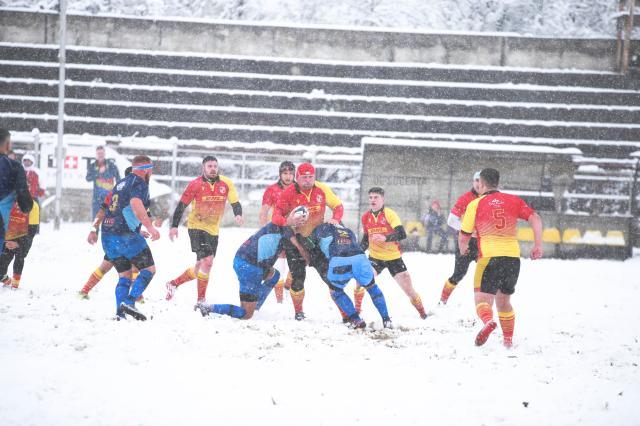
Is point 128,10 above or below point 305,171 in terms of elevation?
above

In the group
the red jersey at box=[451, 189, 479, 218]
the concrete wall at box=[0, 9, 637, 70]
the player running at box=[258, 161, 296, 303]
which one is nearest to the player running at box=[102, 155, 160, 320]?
the player running at box=[258, 161, 296, 303]

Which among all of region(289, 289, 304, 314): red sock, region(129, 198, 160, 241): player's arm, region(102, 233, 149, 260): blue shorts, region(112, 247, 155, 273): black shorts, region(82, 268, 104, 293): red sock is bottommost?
region(289, 289, 304, 314): red sock

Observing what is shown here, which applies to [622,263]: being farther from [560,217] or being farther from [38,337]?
[38,337]

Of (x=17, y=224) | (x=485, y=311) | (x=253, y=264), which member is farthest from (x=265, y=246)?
(x=17, y=224)

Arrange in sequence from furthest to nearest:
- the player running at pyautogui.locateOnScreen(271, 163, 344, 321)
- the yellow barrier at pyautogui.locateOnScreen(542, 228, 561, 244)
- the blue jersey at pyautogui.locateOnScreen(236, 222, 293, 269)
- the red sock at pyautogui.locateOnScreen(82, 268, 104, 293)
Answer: the yellow barrier at pyautogui.locateOnScreen(542, 228, 561, 244) < the red sock at pyautogui.locateOnScreen(82, 268, 104, 293) < the player running at pyautogui.locateOnScreen(271, 163, 344, 321) < the blue jersey at pyautogui.locateOnScreen(236, 222, 293, 269)

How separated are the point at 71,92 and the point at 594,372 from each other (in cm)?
2300

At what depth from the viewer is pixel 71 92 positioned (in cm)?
2481

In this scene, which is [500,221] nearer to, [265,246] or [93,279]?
[265,246]

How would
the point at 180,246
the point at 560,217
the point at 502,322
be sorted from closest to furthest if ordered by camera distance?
the point at 502,322 → the point at 180,246 → the point at 560,217

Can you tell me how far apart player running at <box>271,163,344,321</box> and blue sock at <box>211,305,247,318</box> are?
29.1 inches

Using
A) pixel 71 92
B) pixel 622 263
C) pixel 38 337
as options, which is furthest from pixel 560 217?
pixel 71 92

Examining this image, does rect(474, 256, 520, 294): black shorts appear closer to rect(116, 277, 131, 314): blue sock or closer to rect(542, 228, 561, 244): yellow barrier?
rect(116, 277, 131, 314): blue sock

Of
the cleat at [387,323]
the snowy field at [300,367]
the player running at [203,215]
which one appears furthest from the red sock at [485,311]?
the player running at [203,215]

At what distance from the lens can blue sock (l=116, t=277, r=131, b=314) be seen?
6.93 metres
